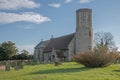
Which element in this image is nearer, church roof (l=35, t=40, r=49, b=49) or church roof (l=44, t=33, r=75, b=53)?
church roof (l=44, t=33, r=75, b=53)

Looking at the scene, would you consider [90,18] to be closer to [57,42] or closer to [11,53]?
[57,42]

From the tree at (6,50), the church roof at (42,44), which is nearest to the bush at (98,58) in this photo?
the tree at (6,50)

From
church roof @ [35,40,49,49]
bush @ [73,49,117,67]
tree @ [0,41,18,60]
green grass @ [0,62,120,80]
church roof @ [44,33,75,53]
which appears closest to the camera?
green grass @ [0,62,120,80]

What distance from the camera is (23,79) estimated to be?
1953cm

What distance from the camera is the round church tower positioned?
87394mm

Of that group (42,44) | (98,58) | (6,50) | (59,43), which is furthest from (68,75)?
(42,44)

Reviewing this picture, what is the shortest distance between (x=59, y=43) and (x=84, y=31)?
40.7ft

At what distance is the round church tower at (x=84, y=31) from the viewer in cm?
8739

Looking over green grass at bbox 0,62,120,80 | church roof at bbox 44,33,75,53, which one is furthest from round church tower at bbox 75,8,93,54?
green grass at bbox 0,62,120,80

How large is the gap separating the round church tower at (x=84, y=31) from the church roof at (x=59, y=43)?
379 centimetres

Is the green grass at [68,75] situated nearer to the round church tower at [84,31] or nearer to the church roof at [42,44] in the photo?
the round church tower at [84,31]

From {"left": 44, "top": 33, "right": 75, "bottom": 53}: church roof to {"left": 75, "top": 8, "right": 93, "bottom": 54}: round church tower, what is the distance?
149 inches

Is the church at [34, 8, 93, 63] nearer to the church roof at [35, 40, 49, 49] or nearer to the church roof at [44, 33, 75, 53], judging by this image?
the church roof at [44, 33, 75, 53]

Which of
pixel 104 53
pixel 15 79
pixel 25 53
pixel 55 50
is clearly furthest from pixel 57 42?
pixel 15 79
